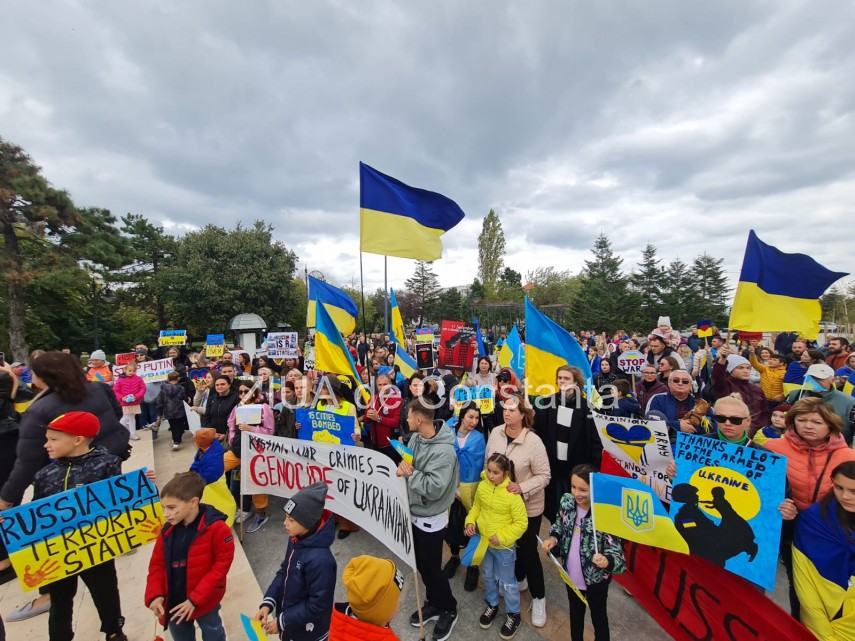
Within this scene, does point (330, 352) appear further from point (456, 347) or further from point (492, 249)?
point (492, 249)

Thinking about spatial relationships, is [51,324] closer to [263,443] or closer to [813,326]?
[263,443]

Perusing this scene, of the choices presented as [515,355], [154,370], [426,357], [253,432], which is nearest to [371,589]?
[253,432]

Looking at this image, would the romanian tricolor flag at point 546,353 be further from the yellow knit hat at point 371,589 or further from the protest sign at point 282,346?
the protest sign at point 282,346

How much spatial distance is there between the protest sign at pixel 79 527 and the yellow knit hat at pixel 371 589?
2.15 metres

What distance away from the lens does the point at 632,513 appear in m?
2.58

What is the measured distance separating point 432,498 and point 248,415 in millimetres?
2812

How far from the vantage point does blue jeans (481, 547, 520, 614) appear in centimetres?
310

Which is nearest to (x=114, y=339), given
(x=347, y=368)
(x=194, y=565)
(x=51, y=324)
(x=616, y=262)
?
(x=51, y=324)

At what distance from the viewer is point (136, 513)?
9.68 feet

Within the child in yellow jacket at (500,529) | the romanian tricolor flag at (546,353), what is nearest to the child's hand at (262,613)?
the child in yellow jacket at (500,529)

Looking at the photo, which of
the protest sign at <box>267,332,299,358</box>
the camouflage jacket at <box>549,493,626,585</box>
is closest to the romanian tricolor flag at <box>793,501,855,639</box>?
the camouflage jacket at <box>549,493,626,585</box>

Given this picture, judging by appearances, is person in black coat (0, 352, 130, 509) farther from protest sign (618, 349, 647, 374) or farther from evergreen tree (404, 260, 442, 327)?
evergreen tree (404, 260, 442, 327)

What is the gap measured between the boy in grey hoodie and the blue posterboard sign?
5.06 ft

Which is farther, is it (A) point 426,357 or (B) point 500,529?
Result: (A) point 426,357
